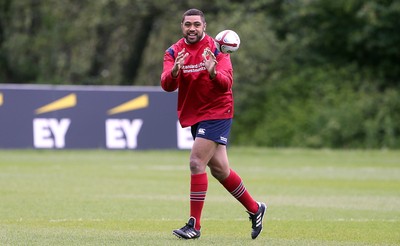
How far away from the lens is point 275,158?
2973 cm

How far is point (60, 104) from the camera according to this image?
99.3 ft

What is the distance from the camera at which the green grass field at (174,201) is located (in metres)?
10.6

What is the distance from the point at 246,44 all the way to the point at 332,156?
770 centimetres

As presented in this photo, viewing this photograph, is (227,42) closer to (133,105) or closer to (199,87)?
(199,87)

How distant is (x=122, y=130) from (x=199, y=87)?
67.2ft

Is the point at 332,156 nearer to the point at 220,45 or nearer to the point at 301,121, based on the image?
the point at 301,121

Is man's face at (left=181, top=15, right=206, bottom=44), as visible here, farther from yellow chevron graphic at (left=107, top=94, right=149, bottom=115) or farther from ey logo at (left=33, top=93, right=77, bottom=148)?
yellow chevron graphic at (left=107, top=94, right=149, bottom=115)

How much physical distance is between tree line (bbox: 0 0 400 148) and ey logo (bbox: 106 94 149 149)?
6.70 meters

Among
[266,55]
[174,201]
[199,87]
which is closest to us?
[199,87]

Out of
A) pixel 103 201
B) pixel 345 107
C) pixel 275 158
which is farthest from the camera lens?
pixel 345 107

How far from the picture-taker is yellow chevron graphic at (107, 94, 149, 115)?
101ft

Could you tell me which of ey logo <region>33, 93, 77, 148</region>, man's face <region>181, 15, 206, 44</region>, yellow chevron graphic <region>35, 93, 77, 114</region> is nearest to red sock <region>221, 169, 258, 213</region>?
man's face <region>181, 15, 206, 44</region>

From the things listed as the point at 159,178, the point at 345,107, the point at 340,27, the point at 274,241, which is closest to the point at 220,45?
the point at 274,241

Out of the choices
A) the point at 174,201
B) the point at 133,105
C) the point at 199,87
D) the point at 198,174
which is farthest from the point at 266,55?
the point at 198,174
